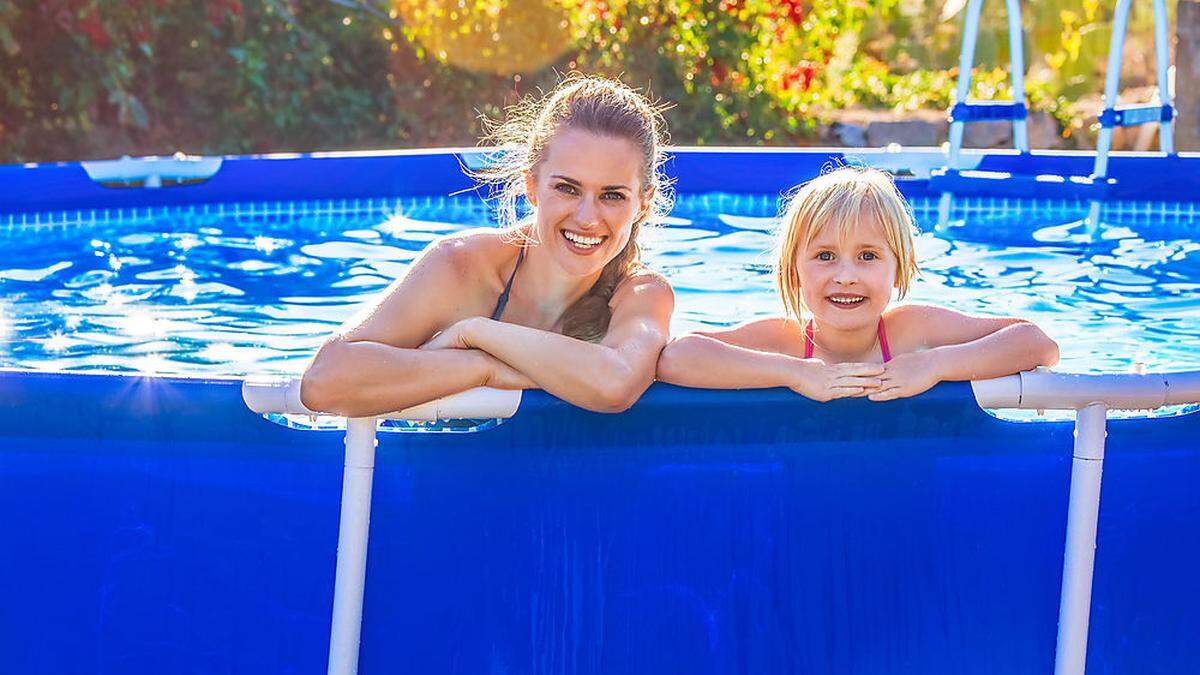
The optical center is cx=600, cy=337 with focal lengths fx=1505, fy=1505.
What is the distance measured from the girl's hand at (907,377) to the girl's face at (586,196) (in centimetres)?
74

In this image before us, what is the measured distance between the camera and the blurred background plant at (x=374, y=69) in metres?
8.79

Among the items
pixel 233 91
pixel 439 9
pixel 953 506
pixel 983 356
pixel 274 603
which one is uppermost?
pixel 439 9

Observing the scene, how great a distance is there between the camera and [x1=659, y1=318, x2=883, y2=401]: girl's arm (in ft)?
8.54

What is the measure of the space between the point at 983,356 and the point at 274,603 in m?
1.37

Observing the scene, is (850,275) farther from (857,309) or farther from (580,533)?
(580,533)

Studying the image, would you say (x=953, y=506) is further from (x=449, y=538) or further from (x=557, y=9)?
(x=557, y=9)

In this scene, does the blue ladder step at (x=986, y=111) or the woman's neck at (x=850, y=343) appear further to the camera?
the blue ladder step at (x=986, y=111)

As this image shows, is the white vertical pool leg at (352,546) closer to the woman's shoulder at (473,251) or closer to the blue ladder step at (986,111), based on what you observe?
the woman's shoulder at (473,251)

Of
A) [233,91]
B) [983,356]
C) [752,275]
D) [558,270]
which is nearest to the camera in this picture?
[983,356]

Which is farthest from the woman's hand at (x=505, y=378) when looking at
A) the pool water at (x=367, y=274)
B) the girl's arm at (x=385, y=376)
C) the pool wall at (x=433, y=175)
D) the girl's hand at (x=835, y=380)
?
the pool wall at (x=433, y=175)

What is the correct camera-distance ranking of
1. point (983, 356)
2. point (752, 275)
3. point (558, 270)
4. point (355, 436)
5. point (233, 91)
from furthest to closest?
point (233, 91)
point (752, 275)
point (558, 270)
point (983, 356)
point (355, 436)

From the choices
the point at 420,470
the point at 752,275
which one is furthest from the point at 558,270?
the point at 752,275

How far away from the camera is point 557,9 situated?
9.98 meters

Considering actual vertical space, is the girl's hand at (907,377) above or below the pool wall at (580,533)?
above
